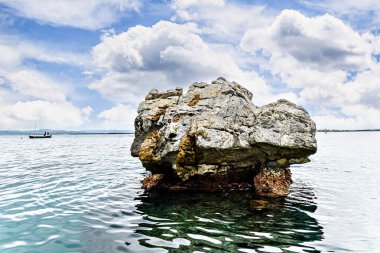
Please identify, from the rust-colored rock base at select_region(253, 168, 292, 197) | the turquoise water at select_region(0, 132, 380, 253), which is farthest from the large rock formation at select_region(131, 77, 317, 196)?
the turquoise water at select_region(0, 132, 380, 253)

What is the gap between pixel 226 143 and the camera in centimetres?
1661

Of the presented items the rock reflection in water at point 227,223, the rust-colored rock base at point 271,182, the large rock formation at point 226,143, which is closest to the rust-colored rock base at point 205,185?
the large rock formation at point 226,143

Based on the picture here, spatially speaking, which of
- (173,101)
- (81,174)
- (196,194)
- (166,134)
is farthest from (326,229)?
(81,174)

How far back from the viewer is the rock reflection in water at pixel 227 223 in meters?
10.4

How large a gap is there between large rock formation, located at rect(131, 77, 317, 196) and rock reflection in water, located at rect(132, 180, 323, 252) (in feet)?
4.66

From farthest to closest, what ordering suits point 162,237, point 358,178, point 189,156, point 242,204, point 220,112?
point 358,178 < point 220,112 < point 189,156 < point 242,204 < point 162,237

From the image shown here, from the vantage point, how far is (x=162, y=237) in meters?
11.1

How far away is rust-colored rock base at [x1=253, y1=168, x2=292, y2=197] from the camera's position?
59.5ft

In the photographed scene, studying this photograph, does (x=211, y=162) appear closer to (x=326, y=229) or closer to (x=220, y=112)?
(x=220, y=112)

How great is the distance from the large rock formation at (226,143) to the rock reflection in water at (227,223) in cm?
142

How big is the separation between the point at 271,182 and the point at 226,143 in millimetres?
4398

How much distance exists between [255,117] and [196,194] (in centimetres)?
583

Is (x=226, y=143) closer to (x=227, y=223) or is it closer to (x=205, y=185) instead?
(x=205, y=185)

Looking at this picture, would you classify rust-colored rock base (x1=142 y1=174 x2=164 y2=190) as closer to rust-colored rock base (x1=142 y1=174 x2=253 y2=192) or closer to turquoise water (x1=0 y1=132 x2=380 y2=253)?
rust-colored rock base (x1=142 y1=174 x2=253 y2=192)
